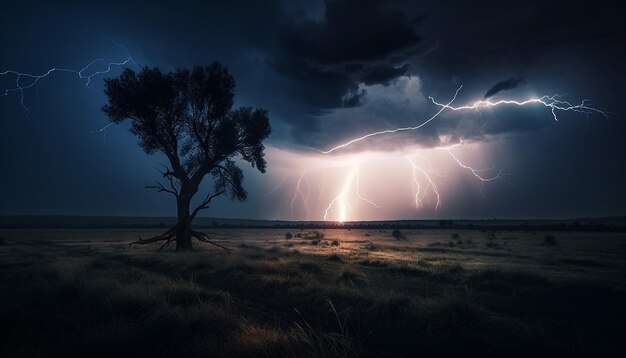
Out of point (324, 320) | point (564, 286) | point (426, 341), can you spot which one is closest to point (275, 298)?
point (324, 320)

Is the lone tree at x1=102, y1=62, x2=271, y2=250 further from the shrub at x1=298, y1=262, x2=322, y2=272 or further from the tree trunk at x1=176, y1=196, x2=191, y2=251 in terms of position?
the shrub at x1=298, y1=262, x2=322, y2=272

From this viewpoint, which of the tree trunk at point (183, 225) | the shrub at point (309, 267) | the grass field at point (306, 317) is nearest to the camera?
the grass field at point (306, 317)

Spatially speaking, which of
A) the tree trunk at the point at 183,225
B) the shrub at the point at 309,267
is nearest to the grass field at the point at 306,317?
the shrub at the point at 309,267

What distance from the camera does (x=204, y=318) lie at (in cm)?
631

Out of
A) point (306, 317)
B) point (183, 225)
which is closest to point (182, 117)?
point (183, 225)

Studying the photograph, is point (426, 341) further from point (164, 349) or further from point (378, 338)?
point (164, 349)

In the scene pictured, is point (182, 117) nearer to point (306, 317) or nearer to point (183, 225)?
point (183, 225)

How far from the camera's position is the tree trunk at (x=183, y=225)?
77.6ft

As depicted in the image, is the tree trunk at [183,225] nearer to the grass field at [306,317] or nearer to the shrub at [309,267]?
the grass field at [306,317]

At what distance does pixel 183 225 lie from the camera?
78.3 feet

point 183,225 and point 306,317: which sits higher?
point 183,225

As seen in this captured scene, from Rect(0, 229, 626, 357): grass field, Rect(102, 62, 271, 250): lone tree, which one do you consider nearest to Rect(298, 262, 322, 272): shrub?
Rect(0, 229, 626, 357): grass field

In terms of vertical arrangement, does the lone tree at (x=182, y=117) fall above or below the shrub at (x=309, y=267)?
above

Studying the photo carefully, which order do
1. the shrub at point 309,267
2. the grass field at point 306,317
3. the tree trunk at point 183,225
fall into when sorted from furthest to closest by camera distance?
the tree trunk at point 183,225 < the shrub at point 309,267 < the grass field at point 306,317
